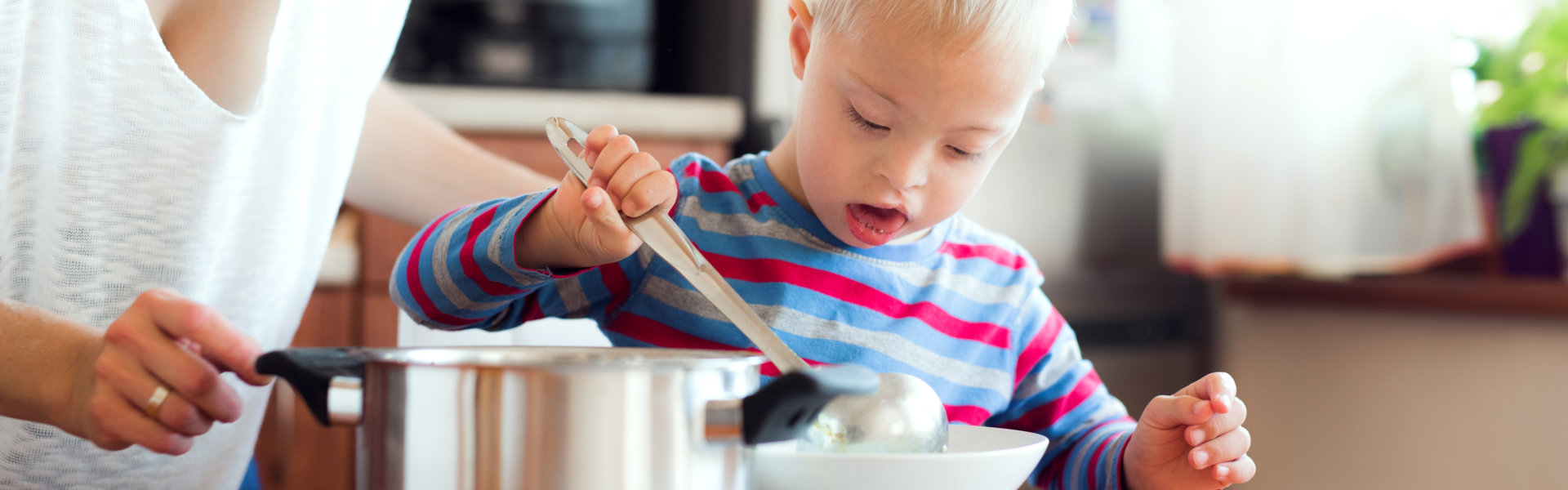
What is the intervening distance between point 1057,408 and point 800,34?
0.29 m

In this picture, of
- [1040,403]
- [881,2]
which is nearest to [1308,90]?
[1040,403]

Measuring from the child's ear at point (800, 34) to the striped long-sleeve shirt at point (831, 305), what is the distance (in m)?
0.07

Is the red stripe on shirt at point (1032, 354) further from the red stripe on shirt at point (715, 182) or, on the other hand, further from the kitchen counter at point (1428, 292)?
the kitchen counter at point (1428, 292)

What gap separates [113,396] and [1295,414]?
1.80 metres

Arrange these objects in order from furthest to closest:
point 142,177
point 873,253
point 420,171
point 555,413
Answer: point 420,171 → point 873,253 → point 142,177 → point 555,413

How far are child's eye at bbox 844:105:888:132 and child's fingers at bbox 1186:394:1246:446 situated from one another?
226mm

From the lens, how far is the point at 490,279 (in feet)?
1.94

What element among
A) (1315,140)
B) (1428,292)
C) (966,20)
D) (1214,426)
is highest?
(966,20)

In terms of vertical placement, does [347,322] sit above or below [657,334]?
below

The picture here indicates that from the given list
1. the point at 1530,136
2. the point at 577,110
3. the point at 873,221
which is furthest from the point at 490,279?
the point at 1530,136

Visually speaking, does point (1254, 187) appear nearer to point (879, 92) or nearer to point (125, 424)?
point (879, 92)

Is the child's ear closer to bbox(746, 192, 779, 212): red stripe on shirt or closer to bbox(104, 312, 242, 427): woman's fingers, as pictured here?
bbox(746, 192, 779, 212): red stripe on shirt

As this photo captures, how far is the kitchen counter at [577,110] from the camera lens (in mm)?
1606

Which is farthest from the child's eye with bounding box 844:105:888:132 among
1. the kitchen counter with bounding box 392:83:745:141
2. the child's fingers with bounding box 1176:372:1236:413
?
the kitchen counter with bounding box 392:83:745:141
